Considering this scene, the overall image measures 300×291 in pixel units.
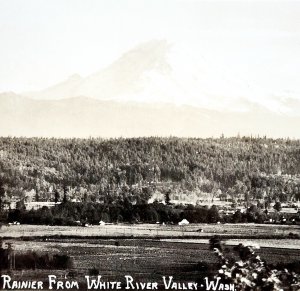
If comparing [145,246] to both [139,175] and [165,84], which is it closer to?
[139,175]

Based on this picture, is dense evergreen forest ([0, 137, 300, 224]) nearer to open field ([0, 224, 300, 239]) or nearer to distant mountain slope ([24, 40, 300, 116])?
open field ([0, 224, 300, 239])

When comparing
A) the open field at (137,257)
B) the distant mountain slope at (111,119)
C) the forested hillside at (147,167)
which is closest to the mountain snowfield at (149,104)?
the distant mountain slope at (111,119)

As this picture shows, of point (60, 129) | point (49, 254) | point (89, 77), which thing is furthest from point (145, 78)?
point (49, 254)

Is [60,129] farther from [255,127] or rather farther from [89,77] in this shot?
[255,127]

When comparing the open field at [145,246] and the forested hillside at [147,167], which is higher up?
the forested hillside at [147,167]

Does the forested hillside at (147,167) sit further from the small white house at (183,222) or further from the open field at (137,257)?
the open field at (137,257)

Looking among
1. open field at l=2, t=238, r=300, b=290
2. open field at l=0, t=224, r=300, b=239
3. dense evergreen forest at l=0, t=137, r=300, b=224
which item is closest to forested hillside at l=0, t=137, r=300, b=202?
dense evergreen forest at l=0, t=137, r=300, b=224

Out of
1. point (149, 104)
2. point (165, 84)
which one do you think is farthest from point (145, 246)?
point (165, 84)
